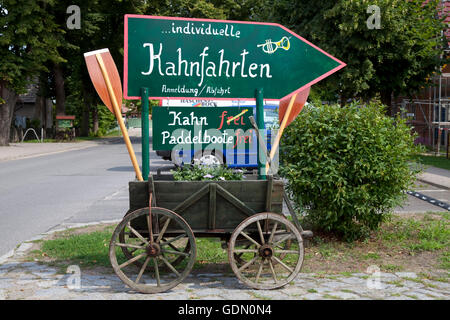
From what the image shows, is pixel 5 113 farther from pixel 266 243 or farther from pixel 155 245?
pixel 266 243

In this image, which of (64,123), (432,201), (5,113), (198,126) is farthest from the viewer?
(64,123)

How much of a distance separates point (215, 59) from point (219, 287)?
221 cm

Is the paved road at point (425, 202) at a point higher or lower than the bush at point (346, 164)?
lower

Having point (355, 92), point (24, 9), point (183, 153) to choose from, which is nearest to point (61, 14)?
point (24, 9)

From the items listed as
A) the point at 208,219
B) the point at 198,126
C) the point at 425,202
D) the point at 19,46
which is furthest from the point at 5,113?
the point at 208,219

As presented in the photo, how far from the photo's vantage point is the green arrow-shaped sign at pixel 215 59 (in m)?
5.02

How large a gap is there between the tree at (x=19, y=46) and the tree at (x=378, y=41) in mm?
13662

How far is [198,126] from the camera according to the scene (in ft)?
16.9

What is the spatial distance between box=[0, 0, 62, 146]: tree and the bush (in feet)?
76.7

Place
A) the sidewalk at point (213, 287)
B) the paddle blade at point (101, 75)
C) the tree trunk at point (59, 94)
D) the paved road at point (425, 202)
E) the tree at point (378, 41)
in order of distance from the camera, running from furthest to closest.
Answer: the tree trunk at point (59, 94), the tree at point (378, 41), the paved road at point (425, 202), the paddle blade at point (101, 75), the sidewalk at point (213, 287)

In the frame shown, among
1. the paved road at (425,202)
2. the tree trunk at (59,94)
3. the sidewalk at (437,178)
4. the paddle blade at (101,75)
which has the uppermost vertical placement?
the tree trunk at (59,94)

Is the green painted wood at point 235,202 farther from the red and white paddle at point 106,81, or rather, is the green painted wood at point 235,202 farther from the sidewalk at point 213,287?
the red and white paddle at point 106,81

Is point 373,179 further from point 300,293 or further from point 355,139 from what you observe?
point 300,293

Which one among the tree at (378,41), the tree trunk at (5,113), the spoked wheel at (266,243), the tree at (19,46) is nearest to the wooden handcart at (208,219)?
the spoked wheel at (266,243)
